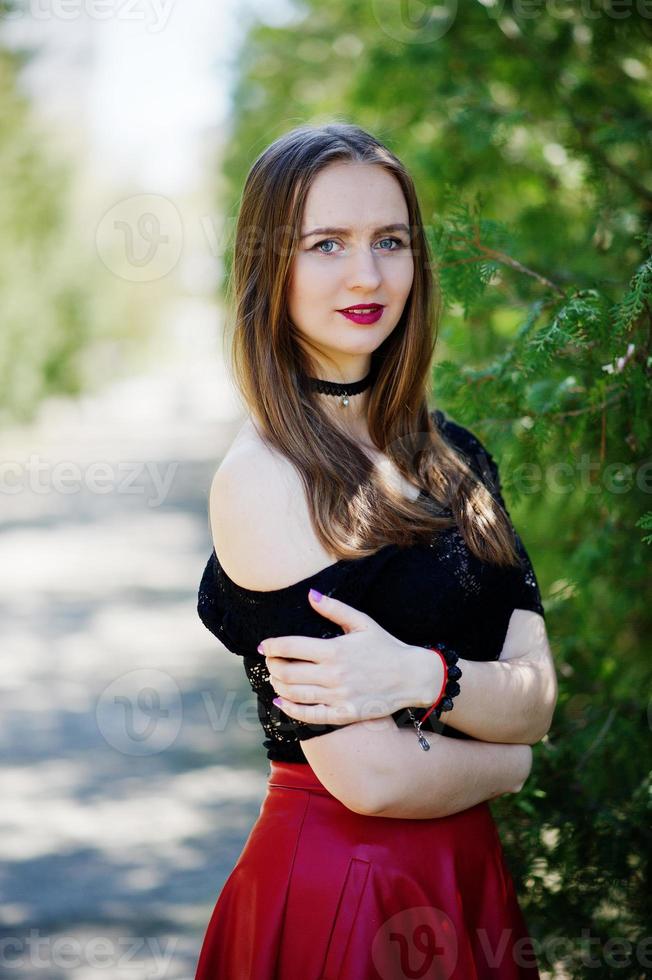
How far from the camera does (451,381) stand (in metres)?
2.79

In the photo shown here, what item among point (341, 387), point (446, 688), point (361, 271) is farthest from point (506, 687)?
point (361, 271)

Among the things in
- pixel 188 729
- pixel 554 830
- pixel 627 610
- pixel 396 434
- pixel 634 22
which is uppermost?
pixel 634 22

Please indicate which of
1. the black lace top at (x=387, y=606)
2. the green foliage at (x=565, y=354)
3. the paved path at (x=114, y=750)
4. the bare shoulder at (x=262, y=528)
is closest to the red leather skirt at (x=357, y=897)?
the black lace top at (x=387, y=606)

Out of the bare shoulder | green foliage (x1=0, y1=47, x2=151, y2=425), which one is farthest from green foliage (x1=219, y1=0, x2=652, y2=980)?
green foliage (x1=0, y1=47, x2=151, y2=425)

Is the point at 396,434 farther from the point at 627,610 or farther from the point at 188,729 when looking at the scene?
the point at 188,729

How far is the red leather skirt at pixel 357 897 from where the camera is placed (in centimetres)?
193

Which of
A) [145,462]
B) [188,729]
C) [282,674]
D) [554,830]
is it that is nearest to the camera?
[282,674]

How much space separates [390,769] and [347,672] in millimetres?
188

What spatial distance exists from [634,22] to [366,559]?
96.4 inches

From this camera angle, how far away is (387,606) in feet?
6.47

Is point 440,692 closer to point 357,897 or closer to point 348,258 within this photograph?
point 357,897

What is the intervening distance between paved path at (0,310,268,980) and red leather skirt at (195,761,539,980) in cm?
193

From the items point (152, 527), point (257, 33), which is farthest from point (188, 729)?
point (152, 527)

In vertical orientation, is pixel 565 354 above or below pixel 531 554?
above
